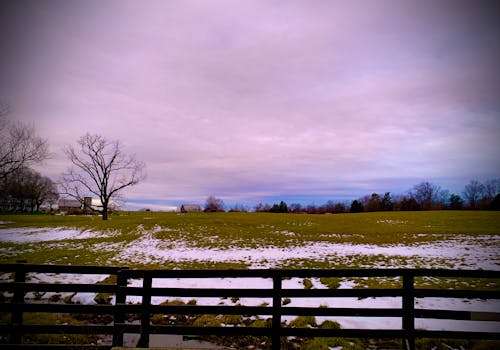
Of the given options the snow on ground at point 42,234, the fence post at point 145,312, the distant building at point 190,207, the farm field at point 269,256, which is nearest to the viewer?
the fence post at point 145,312

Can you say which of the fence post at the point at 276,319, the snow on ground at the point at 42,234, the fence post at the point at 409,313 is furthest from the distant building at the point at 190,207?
the fence post at the point at 409,313

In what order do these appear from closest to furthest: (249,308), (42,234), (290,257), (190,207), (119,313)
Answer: (119,313) < (249,308) < (290,257) < (42,234) < (190,207)

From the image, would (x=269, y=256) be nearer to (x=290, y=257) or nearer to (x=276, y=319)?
(x=290, y=257)

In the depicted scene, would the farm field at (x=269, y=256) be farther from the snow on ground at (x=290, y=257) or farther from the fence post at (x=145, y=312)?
the fence post at (x=145, y=312)

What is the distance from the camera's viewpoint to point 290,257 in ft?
61.9

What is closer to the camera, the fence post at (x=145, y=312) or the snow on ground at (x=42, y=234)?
the fence post at (x=145, y=312)

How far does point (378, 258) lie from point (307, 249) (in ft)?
19.4

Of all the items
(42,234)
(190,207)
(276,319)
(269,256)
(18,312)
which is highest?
(276,319)

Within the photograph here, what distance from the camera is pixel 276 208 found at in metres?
109

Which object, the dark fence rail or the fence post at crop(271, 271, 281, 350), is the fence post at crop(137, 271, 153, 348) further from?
the fence post at crop(271, 271, 281, 350)

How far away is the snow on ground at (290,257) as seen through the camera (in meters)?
9.36

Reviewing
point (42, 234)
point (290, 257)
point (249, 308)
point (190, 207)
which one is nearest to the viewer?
point (249, 308)

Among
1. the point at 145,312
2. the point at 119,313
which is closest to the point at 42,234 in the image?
the point at 119,313

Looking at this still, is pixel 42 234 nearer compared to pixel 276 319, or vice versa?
pixel 276 319
